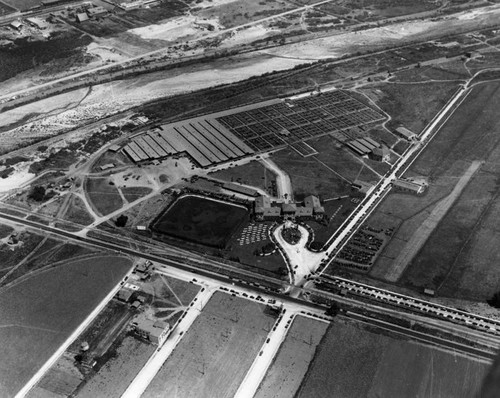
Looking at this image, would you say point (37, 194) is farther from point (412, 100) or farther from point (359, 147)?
point (412, 100)

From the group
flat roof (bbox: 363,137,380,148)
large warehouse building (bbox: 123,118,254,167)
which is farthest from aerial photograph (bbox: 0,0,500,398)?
large warehouse building (bbox: 123,118,254,167)

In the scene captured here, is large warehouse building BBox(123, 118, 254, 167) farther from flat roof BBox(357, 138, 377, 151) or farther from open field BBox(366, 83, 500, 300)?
open field BBox(366, 83, 500, 300)

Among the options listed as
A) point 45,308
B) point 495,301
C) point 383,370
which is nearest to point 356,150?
point 495,301

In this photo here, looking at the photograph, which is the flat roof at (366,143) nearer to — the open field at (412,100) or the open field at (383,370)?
the open field at (412,100)

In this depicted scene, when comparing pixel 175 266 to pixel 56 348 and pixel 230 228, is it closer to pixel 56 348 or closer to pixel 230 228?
pixel 230 228

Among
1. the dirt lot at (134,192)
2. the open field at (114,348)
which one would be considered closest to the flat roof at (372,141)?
the dirt lot at (134,192)

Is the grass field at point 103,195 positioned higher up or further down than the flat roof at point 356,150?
further down

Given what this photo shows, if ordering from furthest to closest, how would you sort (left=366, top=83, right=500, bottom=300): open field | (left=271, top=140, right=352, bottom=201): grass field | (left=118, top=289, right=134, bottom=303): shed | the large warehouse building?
the large warehouse building
(left=271, top=140, right=352, bottom=201): grass field
(left=366, top=83, right=500, bottom=300): open field
(left=118, top=289, right=134, bottom=303): shed
